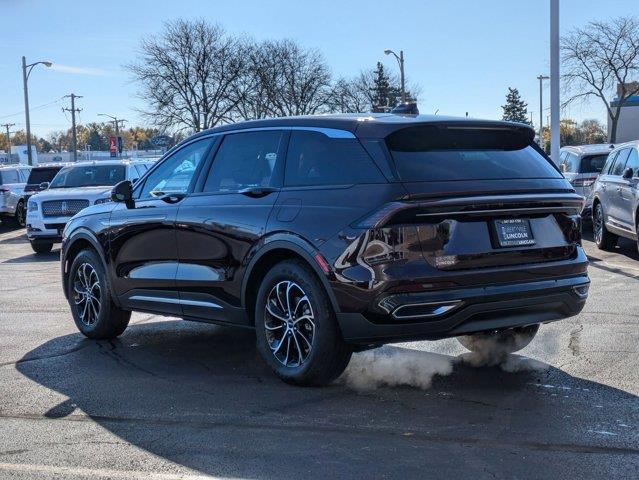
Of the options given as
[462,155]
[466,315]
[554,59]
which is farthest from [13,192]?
[466,315]

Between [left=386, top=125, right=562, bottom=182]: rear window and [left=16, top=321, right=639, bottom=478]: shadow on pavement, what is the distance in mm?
1410

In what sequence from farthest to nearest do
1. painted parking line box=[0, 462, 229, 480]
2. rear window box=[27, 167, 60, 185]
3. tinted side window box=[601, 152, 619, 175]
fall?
rear window box=[27, 167, 60, 185] < tinted side window box=[601, 152, 619, 175] < painted parking line box=[0, 462, 229, 480]

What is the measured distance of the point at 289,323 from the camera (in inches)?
218

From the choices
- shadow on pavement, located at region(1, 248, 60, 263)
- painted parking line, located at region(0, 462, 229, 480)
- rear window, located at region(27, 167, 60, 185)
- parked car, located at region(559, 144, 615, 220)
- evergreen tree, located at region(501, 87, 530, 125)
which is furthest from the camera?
evergreen tree, located at region(501, 87, 530, 125)

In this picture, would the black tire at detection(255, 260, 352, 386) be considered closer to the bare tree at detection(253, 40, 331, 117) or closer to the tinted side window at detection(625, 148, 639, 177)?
the tinted side window at detection(625, 148, 639, 177)

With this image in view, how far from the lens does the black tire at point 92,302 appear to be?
24.0 feet

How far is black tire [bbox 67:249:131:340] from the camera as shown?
24.0ft

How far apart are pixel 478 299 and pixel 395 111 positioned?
75.4 inches

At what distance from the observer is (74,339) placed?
753 cm

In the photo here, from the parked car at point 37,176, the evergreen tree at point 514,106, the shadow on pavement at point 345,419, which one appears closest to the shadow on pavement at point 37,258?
the parked car at point 37,176

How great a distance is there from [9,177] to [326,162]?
21.4 metres

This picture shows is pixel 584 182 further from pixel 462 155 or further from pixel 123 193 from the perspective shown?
pixel 462 155

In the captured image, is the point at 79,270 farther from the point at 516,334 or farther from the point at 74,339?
the point at 516,334

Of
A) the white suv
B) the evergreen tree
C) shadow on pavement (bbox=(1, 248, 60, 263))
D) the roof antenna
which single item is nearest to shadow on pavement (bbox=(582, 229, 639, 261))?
the roof antenna
